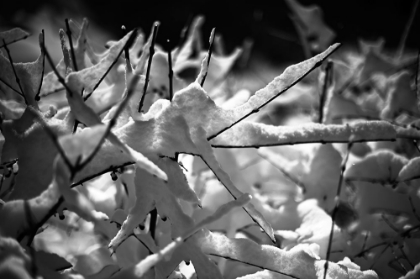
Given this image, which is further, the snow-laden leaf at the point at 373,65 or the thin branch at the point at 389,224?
the snow-laden leaf at the point at 373,65

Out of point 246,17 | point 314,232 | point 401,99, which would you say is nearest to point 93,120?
point 314,232

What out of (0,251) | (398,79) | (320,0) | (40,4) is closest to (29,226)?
(0,251)

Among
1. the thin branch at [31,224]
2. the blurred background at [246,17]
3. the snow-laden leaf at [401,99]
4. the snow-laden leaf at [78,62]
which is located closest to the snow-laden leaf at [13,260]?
the thin branch at [31,224]

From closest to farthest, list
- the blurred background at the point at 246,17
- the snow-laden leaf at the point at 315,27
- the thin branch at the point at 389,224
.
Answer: the thin branch at the point at 389,224
the snow-laden leaf at the point at 315,27
the blurred background at the point at 246,17

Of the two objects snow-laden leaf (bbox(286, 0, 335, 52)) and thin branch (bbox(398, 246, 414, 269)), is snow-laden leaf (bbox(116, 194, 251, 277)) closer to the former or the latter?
thin branch (bbox(398, 246, 414, 269))

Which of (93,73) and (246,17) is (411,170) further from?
(246,17)

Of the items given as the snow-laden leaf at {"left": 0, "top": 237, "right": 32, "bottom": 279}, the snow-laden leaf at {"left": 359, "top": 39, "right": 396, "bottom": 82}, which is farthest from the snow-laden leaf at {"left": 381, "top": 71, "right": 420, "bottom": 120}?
the snow-laden leaf at {"left": 0, "top": 237, "right": 32, "bottom": 279}

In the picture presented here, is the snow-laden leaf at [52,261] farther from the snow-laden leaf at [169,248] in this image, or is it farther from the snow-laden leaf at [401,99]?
the snow-laden leaf at [401,99]
